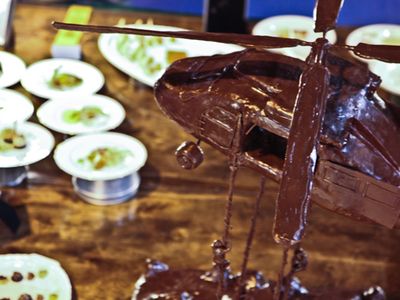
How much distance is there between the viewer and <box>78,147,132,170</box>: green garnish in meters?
1.78

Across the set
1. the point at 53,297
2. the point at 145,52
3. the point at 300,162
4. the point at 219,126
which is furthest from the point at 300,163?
the point at 145,52

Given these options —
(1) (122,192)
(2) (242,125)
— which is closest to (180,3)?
(1) (122,192)

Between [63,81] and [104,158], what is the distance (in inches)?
17.8

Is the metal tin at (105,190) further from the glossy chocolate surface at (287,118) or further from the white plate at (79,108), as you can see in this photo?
the glossy chocolate surface at (287,118)

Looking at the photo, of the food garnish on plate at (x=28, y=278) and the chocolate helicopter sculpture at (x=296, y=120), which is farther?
the food garnish on plate at (x=28, y=278)

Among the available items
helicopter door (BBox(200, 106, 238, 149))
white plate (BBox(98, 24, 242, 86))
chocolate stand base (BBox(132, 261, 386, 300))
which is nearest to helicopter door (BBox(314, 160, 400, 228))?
helicopter door (BBox(200, 106, 238, 149))

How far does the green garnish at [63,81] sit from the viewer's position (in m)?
2.13

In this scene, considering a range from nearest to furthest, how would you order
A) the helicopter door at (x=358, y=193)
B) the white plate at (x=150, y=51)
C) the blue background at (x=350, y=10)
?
the helicopter door at (x=358, y=193) → the white plate at (x=150, y=51) → the blue background at (x=350, y=10)

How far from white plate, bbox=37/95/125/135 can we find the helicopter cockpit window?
82 cm

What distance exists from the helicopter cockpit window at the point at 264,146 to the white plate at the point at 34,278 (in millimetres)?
533

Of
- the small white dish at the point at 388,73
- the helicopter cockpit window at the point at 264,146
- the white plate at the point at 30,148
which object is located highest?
the helicopter cockpit window at the point at 264,146

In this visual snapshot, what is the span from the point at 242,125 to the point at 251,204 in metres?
0.68

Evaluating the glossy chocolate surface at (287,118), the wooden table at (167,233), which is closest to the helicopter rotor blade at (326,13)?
the glossy chocolate surface at (287,118)

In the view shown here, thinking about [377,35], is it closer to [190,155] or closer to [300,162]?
[190,155]
